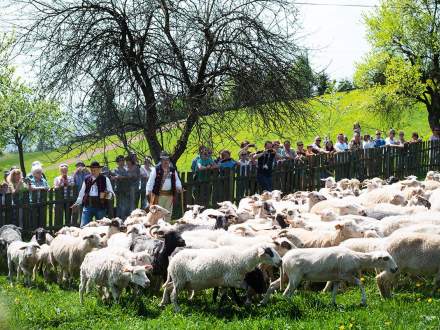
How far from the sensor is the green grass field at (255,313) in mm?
6676

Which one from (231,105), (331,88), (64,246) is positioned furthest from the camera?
(331,88)

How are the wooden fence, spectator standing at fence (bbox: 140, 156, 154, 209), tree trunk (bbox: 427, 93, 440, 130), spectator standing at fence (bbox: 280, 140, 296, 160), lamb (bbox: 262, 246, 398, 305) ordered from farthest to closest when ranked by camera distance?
tree trunk (bbox: 427, 93, 440, 130) < spectator standing at fence (bbox: 280, 140, 296, 160) < spectator standing at fence (bbox: 140, 156, 154, 209) < the wooden fence < lamb (bbox: 262, 246, 398, 305)

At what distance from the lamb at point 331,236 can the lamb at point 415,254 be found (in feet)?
3.65

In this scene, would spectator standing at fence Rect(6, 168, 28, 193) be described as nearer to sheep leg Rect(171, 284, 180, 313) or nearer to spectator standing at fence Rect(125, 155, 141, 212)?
spectator standing at fence Rect(125, 155, 141, 212)

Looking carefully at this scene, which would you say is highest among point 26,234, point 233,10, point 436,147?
point 233,10

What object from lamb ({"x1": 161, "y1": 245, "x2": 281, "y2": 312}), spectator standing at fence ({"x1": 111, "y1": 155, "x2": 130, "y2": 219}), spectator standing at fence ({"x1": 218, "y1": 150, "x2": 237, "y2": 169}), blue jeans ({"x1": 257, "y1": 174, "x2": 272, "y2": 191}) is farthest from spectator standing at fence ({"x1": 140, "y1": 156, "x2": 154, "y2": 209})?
lamb ({"x1": 161, "y1": 245, "x2": 281, "y2": 312})

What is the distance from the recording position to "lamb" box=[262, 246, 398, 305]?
25.0ft

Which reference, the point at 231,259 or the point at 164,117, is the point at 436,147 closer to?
the point at 164,117

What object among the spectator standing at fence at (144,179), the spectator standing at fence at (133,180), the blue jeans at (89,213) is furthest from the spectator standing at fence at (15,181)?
the spectator standing at fence at (144,179)

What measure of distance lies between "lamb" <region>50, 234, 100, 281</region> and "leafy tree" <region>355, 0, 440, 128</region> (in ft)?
91.3

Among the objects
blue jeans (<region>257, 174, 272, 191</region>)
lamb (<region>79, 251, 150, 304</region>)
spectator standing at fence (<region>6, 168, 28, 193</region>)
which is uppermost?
spectator standing at fence (<region>6, 168, 28, 193</region>)

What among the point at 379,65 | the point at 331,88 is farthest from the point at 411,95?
the point at 331,88

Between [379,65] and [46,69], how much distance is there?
2679 cm

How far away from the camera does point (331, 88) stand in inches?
1298
